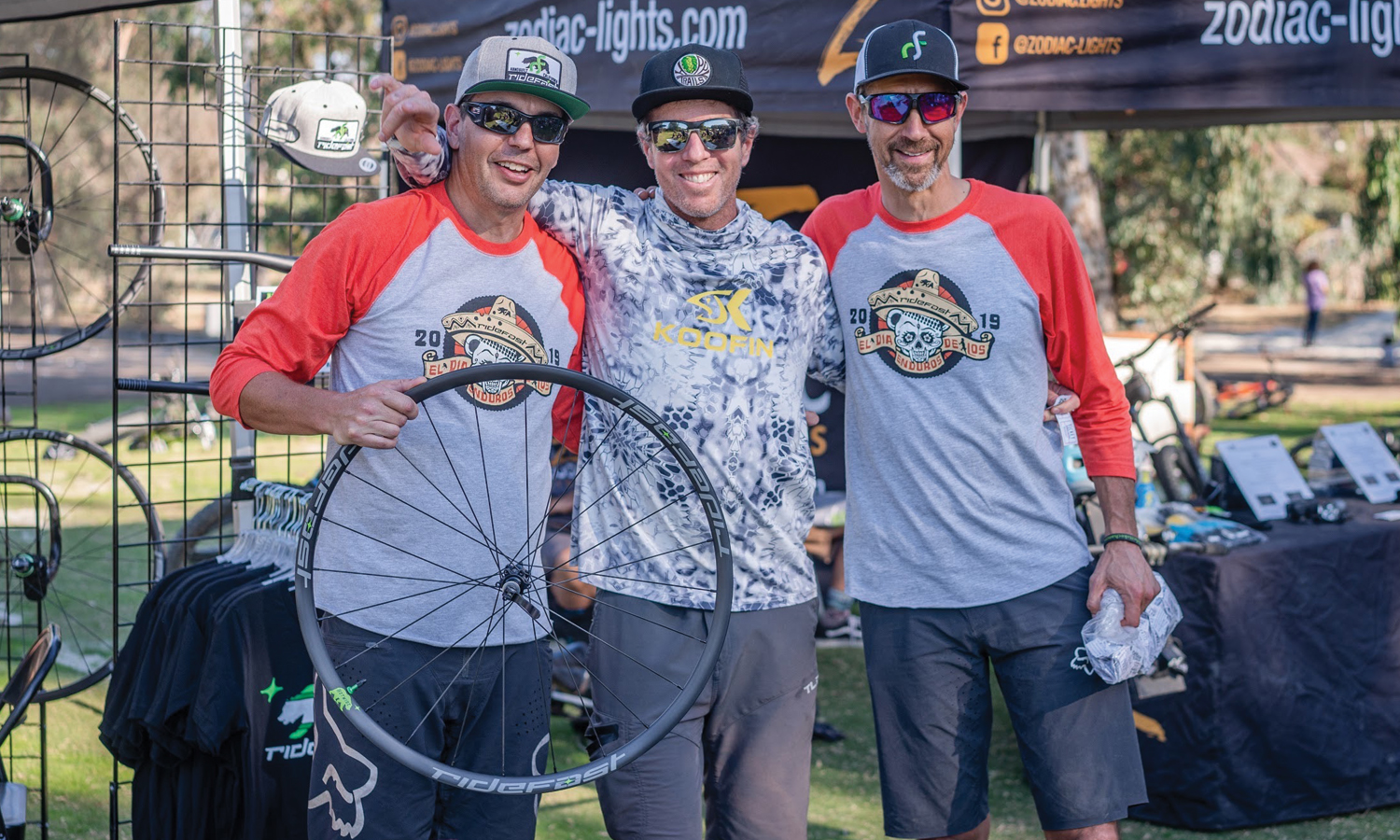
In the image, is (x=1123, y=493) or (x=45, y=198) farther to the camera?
(x=45, y=198)

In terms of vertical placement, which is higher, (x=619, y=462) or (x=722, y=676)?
(x=619, y=462)

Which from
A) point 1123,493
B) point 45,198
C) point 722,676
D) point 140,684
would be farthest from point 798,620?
point 45,198

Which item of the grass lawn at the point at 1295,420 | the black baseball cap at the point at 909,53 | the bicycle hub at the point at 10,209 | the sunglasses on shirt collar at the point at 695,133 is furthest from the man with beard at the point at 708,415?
the grass lawn at the point at 1295,420

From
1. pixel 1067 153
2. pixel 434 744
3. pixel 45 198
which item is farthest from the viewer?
pixel 1067 153

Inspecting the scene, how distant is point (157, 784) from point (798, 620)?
1904 mm

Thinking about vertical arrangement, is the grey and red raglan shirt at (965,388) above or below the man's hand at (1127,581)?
above

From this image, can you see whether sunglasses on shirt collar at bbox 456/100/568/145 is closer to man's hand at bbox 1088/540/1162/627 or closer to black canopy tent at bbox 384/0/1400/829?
man's hand at bbox 1088/540/1162/627

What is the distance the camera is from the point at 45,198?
508cm

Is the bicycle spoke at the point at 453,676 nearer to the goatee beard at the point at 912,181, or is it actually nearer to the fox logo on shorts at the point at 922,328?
the fox logo on shorts at the point at 922,328

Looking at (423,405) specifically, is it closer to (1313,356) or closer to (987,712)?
(987,712)

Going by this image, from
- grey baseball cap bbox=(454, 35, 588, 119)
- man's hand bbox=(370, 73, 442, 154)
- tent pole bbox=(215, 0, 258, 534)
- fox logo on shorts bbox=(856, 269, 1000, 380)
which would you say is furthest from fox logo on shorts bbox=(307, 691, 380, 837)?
tent pole bbox=(215, 0, 258, 534)

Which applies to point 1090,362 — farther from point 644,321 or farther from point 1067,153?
point 1067,153

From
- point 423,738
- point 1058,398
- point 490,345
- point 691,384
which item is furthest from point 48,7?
point 1058,398

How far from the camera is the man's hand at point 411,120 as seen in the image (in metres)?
2.47
